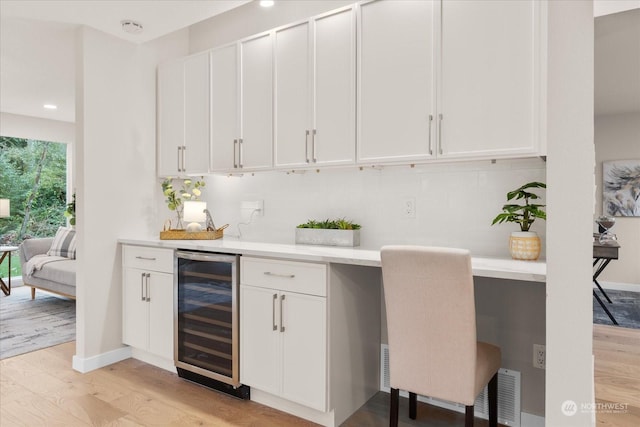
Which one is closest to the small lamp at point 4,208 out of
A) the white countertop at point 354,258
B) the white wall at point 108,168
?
the white wall at point 108,168

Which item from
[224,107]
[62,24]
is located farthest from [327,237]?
[62,24]

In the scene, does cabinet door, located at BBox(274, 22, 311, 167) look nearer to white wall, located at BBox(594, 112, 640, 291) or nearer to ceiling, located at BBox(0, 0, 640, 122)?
ceiling, located at BBox(0, 0, 640, 122)

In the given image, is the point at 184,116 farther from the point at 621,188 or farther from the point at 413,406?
the point at 621,188

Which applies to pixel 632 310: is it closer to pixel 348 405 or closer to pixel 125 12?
pixel 348 405

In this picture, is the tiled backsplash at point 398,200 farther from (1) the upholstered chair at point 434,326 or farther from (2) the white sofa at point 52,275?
(2) the white sofa at point 52,275

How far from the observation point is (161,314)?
291 centimetres

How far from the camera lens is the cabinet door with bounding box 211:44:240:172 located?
9.81 ft

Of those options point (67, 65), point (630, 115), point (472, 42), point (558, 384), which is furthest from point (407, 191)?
point (67, 65)

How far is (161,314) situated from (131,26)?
6.65ft

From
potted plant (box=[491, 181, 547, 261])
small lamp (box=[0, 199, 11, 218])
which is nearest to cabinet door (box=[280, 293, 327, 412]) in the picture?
potted plant (box=[491, 181, 547, 261])

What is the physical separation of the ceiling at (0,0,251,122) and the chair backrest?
195cm

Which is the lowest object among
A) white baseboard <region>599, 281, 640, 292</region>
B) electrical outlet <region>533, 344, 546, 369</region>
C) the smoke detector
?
electrical outlet <region>533, 344, 546, 369</region>

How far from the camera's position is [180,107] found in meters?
3.29

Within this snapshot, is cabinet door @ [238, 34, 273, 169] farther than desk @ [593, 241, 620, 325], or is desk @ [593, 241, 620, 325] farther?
cabinet door @ [238, 34, 273, 169]
